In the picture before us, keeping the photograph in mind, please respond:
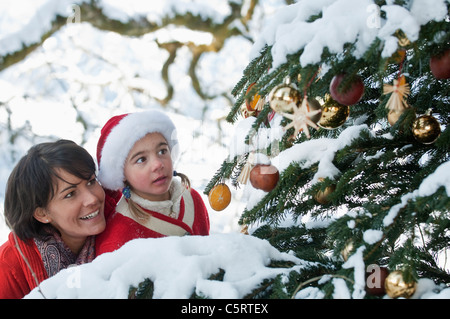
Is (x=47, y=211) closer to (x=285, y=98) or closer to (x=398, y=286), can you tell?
(x=285, y=98)

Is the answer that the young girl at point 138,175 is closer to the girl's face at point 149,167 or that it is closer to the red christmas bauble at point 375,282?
the girl's face at point 149,167

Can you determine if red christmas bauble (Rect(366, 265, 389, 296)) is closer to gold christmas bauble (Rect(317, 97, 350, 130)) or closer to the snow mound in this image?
the snow mound

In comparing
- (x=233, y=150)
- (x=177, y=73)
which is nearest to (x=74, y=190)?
(x=233, y=150)

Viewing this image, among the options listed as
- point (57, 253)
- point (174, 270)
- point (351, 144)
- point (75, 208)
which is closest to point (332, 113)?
point (351, 144)

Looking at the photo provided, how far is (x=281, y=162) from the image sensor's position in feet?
3.27

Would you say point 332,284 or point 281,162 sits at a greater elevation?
point 281,162

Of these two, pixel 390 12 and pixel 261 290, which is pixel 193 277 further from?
pixel 390 12

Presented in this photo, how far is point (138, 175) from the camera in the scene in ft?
4.24

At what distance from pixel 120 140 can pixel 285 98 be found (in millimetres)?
706

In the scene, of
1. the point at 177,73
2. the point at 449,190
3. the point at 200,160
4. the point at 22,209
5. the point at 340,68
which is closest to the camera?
the point at 449,190

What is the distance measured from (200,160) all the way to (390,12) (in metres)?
3.82

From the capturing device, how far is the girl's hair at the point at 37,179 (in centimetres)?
118

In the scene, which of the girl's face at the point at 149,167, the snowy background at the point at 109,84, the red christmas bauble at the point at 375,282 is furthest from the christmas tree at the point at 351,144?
the snowy background at the point at 109,84
